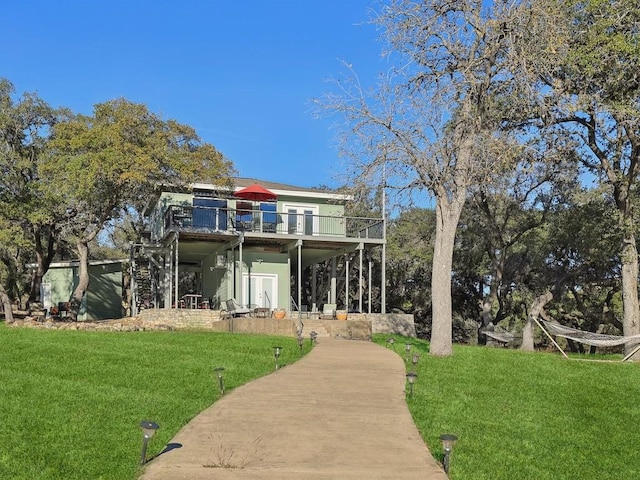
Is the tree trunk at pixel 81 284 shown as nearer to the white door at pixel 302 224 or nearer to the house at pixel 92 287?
the house at pixel 92 287

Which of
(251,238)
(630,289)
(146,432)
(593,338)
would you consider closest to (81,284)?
(251,238)

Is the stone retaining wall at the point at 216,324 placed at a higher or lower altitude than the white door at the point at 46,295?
lower

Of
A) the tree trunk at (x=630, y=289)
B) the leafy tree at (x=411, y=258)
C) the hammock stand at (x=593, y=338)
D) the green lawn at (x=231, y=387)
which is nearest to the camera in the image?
the green lawn at (x=231, y=387)

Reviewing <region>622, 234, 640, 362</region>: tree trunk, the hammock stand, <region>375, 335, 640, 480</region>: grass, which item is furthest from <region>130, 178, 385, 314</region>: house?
<region>375, 335, 640, 480</region>: grass

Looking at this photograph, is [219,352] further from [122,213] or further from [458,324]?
[458,324]

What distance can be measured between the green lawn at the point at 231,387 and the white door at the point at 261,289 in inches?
423

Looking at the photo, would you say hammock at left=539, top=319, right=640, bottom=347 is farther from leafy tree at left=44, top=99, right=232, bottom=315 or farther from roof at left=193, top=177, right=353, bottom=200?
leafy tree at left=44, top=99, right=232, bottom=315

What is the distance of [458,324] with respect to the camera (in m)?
40.1

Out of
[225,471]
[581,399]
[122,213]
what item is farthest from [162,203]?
[225,471]

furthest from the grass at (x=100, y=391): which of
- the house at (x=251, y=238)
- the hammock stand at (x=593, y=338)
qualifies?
the house at (x=251, y=238)

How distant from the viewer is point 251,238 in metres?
25.8

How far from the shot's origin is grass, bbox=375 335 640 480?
7.37m

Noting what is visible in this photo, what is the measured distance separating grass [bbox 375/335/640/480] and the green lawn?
0.02m

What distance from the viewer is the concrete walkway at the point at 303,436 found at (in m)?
6.73
